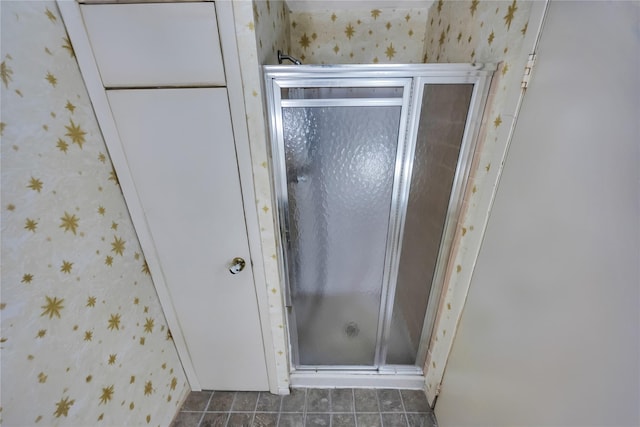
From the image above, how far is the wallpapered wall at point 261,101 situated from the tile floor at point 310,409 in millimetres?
334

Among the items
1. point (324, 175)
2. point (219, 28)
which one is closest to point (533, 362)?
point (324, 175)

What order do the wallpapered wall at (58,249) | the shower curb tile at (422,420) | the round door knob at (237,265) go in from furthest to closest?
the shower curb tile at (422,420) < the round door knob at (237,265) < the wallpapered wall at (58,249)

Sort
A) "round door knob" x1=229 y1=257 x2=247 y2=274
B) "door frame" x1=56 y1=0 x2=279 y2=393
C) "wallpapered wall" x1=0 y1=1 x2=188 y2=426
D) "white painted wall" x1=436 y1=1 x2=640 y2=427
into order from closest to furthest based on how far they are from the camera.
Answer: "white painted wall" x1=436 y1=1 x2=640 y2=427
"wallpapered wall" x1=0 y1=1 x2=188 y2=426
"door frame" x1=56 y1=0 x2=279 y2=393
"round door knob" x1=229 y1=257 x2=247 y2=274

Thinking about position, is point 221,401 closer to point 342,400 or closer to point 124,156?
point 342,400

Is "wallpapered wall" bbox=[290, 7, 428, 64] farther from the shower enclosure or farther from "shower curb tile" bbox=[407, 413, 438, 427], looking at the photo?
"shower curb tile" bbox=[407, 413, 438, 427]

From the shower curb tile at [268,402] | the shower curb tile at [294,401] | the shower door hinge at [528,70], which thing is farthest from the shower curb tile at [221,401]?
the shower door hinge at [528,70]

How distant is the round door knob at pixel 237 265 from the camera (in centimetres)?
98

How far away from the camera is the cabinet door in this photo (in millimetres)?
796

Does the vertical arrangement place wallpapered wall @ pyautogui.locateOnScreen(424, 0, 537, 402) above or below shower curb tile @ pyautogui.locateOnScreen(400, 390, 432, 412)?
above

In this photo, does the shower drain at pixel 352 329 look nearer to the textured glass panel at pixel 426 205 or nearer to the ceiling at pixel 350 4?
the textured glass panel at pixel 426 205

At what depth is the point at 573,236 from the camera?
0.54 metres

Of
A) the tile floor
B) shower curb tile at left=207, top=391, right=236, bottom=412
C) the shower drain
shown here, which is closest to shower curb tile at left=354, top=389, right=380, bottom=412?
the tile floor

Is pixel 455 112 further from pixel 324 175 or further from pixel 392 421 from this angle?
pixel 392 421

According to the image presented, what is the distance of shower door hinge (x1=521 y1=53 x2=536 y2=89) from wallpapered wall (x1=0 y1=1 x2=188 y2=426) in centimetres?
142
